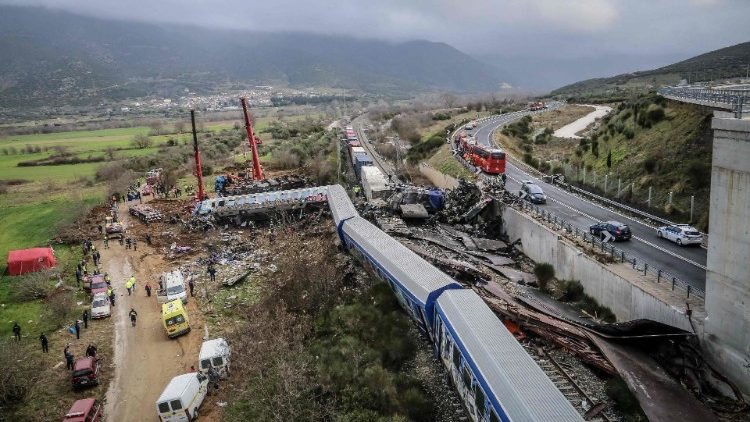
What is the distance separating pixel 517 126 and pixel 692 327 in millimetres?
58947

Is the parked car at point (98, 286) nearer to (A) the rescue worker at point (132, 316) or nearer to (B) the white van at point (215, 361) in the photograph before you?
(A) the rescue worker at point (132, 316)

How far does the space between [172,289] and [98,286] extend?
5.93 meters

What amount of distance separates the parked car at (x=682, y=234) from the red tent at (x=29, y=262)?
40.5 meters

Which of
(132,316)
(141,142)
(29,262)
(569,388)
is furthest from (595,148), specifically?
(141,142)

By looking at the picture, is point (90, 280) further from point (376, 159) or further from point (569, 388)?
point (376, 159)

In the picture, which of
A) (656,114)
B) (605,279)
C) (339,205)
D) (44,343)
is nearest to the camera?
(605,279)

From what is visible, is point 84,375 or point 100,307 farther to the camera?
point 100,307

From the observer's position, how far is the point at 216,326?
2908 centimetres

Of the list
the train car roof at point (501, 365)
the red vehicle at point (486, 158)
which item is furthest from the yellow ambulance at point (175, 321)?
the red vehicle at point (486, 158)

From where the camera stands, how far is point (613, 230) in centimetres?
2819

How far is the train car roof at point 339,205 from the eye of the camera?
34906 millimetres

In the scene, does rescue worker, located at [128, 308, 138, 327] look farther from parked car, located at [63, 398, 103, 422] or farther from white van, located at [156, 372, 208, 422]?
white van, located at [156, 372, 208, 422]

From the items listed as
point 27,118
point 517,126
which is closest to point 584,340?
point 517,126

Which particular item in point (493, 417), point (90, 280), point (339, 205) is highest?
point (339, 205)
